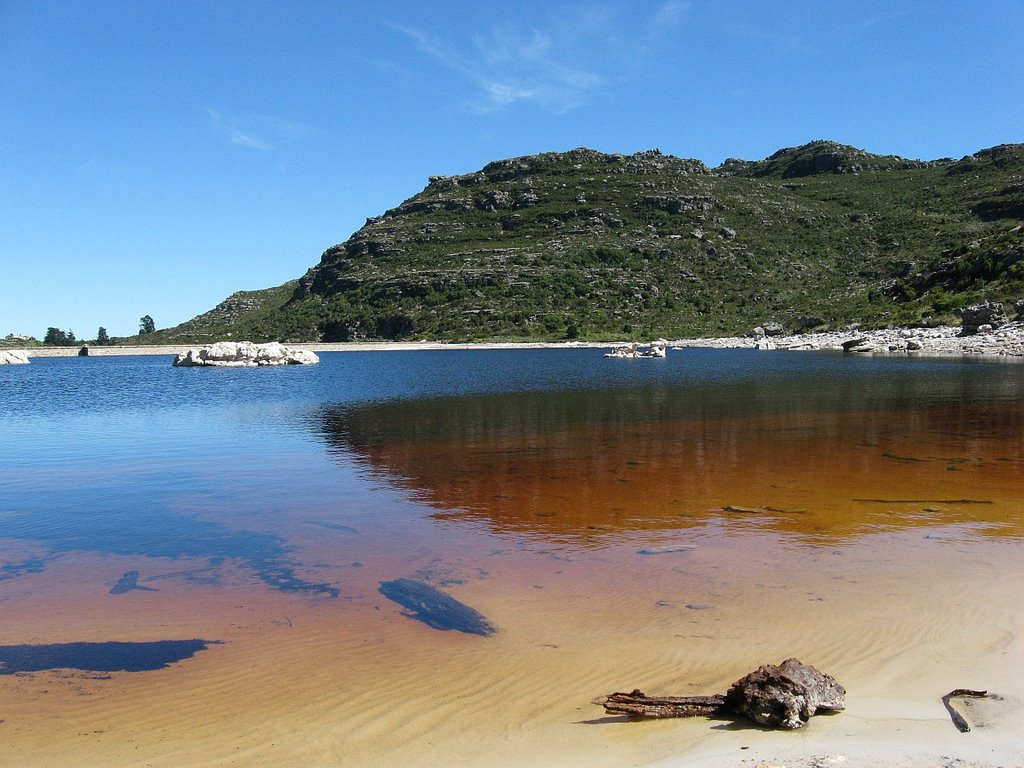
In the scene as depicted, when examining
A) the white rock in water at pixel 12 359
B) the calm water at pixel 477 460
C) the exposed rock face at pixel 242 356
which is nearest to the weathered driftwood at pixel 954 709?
the calm water at pixel 477 460

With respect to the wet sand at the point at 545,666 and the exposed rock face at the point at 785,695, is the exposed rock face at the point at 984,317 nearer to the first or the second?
the wet sand at the point at 545,666

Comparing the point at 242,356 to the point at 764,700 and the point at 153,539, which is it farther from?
the point at 764,700

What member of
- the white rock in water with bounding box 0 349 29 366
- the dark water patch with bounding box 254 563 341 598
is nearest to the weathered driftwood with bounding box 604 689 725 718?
the dark water patch with bounding box 254 563 341 598

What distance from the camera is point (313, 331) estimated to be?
511 ft

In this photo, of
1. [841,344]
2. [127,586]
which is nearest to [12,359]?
[841,344]

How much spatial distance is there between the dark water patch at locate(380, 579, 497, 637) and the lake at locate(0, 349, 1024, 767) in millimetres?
153

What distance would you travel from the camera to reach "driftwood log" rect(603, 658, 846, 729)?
5.90 m

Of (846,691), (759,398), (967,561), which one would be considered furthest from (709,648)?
(759,398)

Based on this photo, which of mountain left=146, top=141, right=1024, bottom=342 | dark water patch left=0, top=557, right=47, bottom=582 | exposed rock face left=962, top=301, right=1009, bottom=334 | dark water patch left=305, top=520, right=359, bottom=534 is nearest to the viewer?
dark water patch left=0, top=557, right=47, bottom=582

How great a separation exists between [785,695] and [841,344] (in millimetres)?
90465

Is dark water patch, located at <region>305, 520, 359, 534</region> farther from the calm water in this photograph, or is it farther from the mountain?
the mountain

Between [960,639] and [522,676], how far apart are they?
14.4 feet

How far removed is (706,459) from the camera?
1948 centimetres

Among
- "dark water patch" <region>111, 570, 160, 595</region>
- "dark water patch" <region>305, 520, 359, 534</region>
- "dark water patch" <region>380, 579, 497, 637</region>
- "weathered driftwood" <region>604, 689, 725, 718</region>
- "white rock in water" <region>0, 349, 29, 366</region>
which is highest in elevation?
"white rock in water" <region>0, 349, 29, 366</region>
